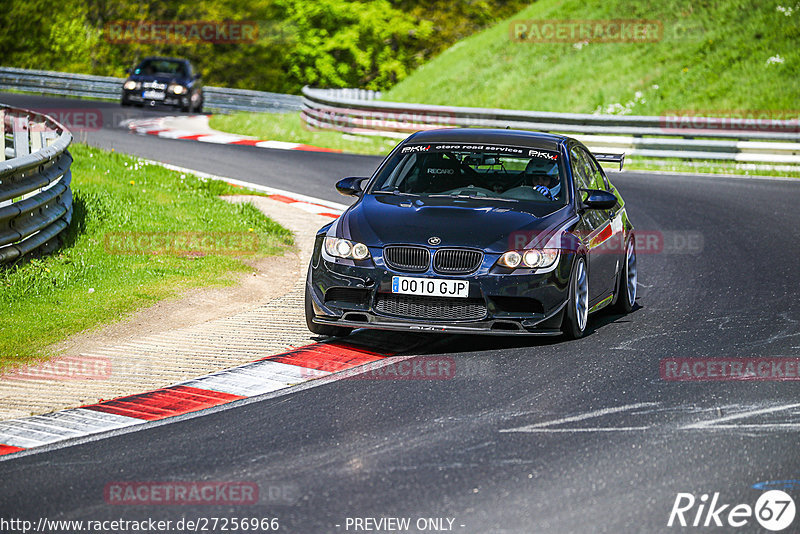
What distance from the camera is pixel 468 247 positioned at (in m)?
8.12

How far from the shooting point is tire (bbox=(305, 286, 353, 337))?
8.54 m

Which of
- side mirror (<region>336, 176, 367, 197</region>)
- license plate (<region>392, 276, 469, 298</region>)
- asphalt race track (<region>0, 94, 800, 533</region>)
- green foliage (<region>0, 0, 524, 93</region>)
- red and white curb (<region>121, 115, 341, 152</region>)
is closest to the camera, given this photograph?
asphalt race track (<region>0, 94, 800, 533</region>)

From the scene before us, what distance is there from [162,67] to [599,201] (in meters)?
27.5

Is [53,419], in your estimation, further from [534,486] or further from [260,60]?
[260,60]

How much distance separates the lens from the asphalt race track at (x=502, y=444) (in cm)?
515

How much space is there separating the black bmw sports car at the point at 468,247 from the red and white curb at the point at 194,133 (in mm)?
15832

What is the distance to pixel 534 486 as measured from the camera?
541 centimetres

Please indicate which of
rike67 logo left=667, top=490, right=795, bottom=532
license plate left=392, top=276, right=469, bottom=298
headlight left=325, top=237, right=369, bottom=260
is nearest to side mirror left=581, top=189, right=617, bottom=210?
license plate left=392, top=276, right=469, bottom=298

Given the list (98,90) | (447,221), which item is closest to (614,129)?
(447,221)

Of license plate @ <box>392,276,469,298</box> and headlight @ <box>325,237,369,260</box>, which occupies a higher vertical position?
headlight @ <box>325,237,369,260</box>

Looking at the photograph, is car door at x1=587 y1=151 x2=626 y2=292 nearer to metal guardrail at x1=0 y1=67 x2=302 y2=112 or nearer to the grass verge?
the grass verge

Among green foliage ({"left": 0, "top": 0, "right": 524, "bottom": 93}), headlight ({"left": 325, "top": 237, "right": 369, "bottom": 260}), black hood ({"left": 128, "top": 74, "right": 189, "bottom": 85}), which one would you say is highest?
headlight ({"left": 325, "top": 237, "right": 369, "bottom": 260})

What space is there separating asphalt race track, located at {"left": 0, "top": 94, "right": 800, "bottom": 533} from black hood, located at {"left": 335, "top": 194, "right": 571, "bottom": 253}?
0.82 meters

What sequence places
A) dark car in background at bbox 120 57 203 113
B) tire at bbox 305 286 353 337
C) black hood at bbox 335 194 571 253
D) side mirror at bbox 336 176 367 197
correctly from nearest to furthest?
black hood at bbox 335 194 571 253
tire at bbox 305 286 353 337
side mirror at bbox 336 176 367 197
dark car in background at bbox 120 57 203 113
